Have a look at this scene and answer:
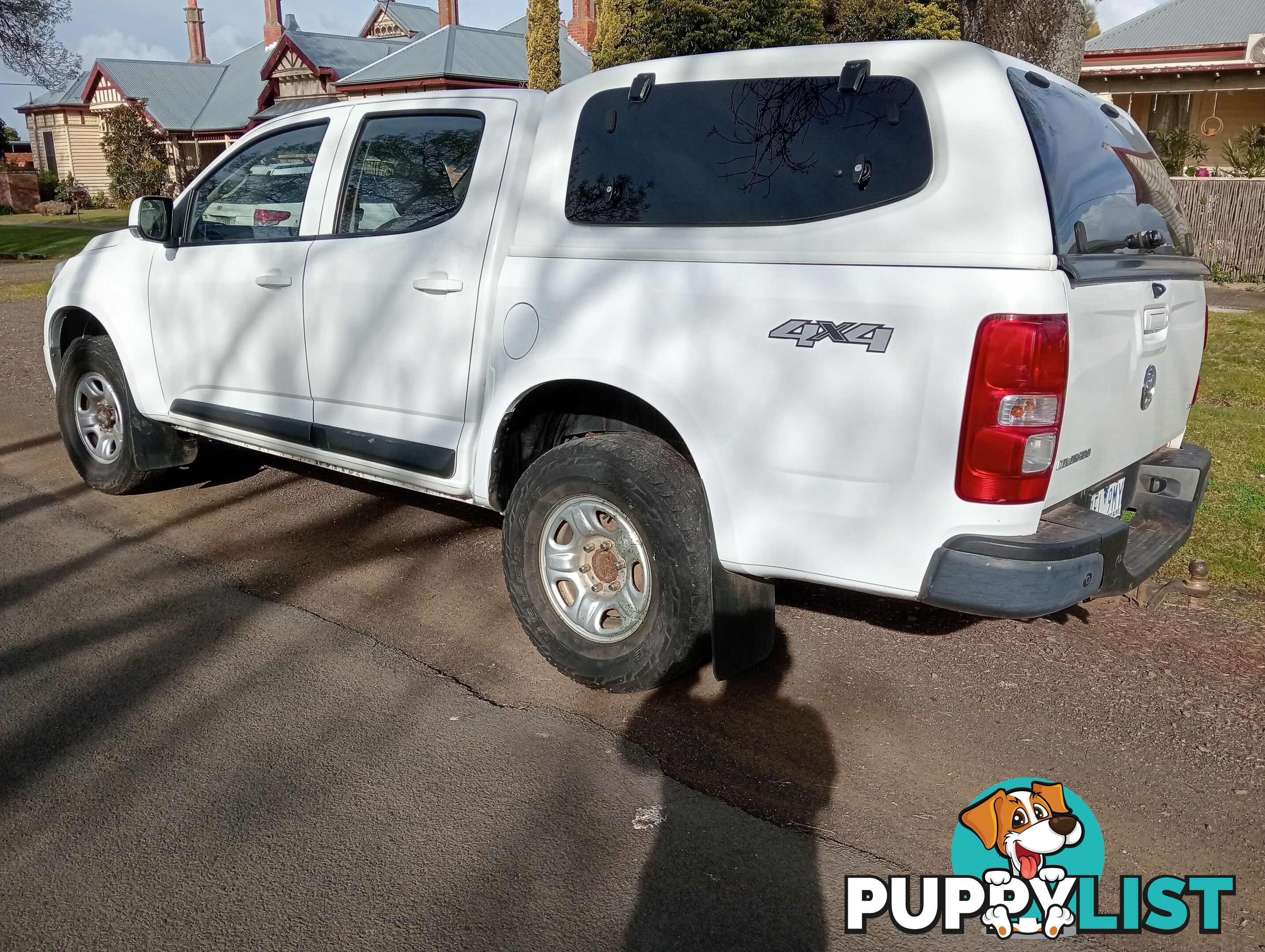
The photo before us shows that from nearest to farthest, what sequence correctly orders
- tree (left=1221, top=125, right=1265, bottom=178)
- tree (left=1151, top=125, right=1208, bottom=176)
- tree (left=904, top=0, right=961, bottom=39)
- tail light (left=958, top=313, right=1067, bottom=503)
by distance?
tail light (left=958, top=313, right=1067, bottom=503) < tree (left=1221, top=125, right=1265, bottom=178) < tree (left=904, top=0, right=961, bottom=39) < tree (left=1151, top=125, right=1208, bottom=176)

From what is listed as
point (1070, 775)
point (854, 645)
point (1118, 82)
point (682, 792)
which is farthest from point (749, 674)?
point (1118, 82)

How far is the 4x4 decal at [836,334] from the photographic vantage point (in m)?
3.30

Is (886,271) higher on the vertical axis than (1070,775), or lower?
higher

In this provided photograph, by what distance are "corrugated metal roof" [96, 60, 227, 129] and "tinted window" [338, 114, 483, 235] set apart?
131 ft

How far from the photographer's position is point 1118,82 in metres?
22.1

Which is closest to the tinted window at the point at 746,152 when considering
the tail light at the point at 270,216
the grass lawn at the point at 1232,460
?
the tail light at the point at 270,216

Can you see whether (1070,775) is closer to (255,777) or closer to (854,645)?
(854,645)

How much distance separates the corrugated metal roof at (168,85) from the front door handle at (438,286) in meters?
40.5

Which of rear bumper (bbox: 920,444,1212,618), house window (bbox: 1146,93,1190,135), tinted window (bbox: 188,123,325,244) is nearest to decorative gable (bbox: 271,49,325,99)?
house window (bbox: 1146,93,1190,135)

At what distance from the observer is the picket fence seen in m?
15.3

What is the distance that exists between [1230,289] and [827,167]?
13652 millimetres

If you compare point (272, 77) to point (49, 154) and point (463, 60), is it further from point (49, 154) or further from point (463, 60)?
point (49, 154)

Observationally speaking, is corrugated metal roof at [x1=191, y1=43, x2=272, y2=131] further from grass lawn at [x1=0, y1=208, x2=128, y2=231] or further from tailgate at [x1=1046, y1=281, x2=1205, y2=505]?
tailgate at [x1=1046, y1=281, x2=1205, y2=505]

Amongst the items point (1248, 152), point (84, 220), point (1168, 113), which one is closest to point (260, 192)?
point (1248, 152)
